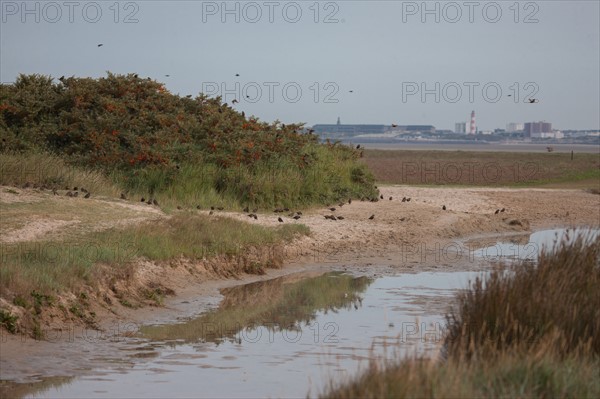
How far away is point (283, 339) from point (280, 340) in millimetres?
79

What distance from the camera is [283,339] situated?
12758mm

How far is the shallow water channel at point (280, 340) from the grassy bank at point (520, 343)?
364mm

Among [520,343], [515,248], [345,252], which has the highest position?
[520,343]

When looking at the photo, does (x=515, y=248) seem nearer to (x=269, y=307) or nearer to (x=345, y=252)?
(x=345, y=252)

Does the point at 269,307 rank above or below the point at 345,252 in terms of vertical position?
below

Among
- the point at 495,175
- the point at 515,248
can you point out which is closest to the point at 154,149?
the point at 515,248

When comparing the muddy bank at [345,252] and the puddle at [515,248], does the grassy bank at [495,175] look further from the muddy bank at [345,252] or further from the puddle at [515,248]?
the puddle at [515,248]

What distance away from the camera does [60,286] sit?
1348 centimetres

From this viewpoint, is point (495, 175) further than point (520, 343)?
Yes

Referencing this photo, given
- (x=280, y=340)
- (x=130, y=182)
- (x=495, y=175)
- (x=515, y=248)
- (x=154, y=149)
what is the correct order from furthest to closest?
1. (x=495, y=175)
2. (x=154, y=149)
3. (x=130, y=182)
4. (x=515, y=248)
5. (x=280, y=340)

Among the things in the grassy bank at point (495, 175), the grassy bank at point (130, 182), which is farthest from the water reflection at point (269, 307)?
the grassy bank at point (495, 175)

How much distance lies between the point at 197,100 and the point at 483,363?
2184 cm

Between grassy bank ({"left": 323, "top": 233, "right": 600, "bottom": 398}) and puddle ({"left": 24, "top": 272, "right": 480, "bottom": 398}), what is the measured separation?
38 cm

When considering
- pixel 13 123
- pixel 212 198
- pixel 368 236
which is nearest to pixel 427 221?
pixel 368 236
